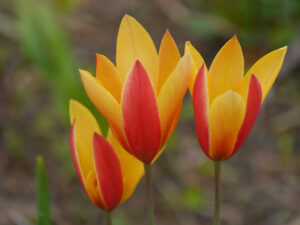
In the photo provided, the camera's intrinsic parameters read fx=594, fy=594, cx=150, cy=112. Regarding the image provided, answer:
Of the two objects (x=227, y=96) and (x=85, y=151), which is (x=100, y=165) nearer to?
(x=85, y=151)

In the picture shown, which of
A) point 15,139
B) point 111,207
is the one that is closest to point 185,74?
point 111,207

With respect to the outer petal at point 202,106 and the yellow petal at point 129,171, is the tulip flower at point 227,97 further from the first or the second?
the yellow petal at point 129,171

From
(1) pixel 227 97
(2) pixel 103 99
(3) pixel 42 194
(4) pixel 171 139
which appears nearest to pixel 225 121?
(1) pixel 227 97

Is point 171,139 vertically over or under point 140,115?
under

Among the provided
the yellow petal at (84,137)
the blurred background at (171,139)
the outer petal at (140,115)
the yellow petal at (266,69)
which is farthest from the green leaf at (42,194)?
the blurred background at (171,139)

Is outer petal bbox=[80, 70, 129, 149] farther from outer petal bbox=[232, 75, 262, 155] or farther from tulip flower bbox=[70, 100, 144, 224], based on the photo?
outer petal bbox=[232, 75, 262, 155]

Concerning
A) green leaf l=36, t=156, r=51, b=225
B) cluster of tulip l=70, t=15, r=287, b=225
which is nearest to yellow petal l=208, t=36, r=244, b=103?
cluster of tulip l=70, t=15, r=287, b=225

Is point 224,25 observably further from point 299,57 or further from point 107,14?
point 107,14

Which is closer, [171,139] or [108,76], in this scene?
[108,76]
